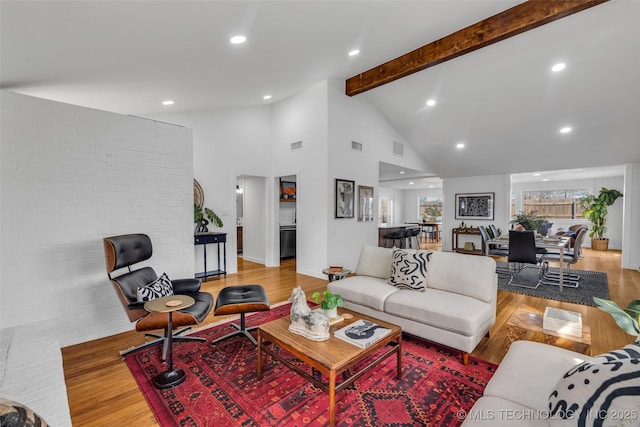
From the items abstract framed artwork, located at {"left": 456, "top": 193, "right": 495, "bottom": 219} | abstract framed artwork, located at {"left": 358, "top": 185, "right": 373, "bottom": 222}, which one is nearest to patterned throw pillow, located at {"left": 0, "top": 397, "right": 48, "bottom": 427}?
abstract framed artwork, located at {"left": 358, "top": 185, "right": 373, "bottom": 222}

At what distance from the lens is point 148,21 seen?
228cm

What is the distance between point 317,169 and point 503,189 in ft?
19.0

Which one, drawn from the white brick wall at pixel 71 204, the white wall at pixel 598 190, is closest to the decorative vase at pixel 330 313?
the white brick wall at pixel 71 204

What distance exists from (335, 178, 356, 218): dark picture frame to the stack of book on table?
3.23 meters

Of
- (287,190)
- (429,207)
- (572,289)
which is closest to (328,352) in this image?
(572,289)

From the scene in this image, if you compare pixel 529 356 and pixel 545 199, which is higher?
pixel 545 199

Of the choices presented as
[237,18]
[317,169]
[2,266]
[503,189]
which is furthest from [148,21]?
[503,189]

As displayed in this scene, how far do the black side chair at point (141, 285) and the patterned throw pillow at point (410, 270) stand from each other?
1.89 meters

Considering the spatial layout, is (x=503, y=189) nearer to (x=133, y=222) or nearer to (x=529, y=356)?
(x=529, y=356)

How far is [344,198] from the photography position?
17.7 ft

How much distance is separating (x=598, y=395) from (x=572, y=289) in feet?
16.2

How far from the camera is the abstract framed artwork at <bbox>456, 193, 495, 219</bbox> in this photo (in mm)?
8086

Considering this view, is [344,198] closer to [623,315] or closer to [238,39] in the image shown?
[238,39]

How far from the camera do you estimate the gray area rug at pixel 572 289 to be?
13.6ft
